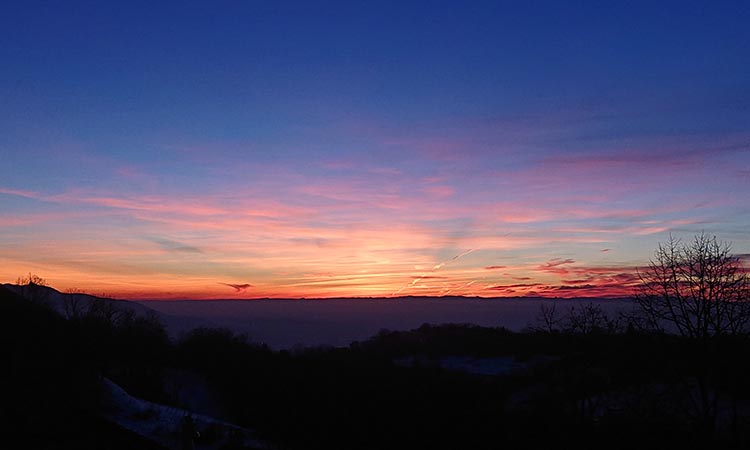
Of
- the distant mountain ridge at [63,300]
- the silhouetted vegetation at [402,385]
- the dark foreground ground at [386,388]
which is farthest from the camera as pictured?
the distant mountain ridge at [63,300]

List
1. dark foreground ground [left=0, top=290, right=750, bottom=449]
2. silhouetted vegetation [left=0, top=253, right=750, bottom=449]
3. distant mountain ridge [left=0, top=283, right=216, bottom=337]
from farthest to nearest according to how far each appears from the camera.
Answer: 1. distant mountain ridge [left=0, top=283, right=216, bottom=337]
2. silhouetted vegetation [left=0, top=253, right=750, bottom=449]
3. dark foreground ground [left=0, top=290, right=750, bottom=449]

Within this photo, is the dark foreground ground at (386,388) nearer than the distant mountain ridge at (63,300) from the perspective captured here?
Yes

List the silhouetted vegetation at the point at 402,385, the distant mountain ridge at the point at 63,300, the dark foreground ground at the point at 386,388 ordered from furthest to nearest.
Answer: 1. the distant mountain ridge at the point at 63,300
2. the silhouetted vegetation at the point at 402,385
3. the dark foreground ground at the point at 386,388

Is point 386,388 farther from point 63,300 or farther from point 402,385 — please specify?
point 63,300

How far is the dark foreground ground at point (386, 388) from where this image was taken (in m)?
25.1

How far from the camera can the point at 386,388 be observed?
45094mm

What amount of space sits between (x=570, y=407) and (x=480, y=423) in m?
5.70

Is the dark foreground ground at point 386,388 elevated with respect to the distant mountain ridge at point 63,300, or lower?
lower

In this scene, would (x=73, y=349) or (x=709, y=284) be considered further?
(x=73, y=349)

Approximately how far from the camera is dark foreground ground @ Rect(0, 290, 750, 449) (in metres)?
25.1

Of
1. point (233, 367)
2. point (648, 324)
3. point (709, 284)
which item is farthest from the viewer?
point (233, 367)

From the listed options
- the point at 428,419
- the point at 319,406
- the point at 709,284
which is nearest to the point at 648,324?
the point at 709,284

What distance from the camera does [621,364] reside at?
3862 cm

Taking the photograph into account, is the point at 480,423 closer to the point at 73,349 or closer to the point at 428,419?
the point at 428,419
